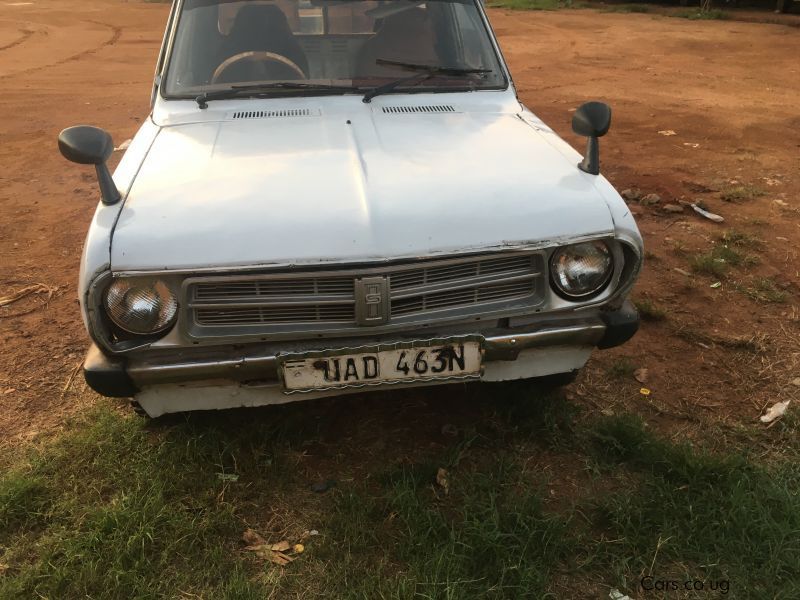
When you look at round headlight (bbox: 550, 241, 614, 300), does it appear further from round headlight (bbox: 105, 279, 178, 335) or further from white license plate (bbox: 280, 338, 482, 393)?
round headlight (bbox: 105, 279, 178, 335)

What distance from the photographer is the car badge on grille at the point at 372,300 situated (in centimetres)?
219

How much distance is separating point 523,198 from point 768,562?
61.2 inches

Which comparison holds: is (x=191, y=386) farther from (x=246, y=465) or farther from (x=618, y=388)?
(x=618, y=388)

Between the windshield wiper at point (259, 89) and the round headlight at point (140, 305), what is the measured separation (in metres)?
1.30

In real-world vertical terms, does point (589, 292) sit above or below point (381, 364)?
above

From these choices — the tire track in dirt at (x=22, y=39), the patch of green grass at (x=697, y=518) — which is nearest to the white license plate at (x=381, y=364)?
the patch of green grass at (x=697, y=518)

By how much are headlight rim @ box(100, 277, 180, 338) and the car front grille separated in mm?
56

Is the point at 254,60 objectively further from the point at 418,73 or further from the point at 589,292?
the point at 589,292

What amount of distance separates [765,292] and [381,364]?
2910mm

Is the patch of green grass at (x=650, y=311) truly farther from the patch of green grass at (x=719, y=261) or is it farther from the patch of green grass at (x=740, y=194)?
the patch of green grass at (x=740, y=194)

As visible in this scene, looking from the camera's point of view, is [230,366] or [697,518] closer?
[230,366]

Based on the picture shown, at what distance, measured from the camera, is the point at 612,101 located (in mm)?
8828

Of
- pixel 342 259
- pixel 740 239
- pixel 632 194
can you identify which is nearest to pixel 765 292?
pixel 740 239

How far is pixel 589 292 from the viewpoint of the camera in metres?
2.50
